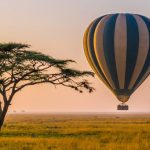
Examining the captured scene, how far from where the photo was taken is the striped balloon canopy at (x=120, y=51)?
68938 mm

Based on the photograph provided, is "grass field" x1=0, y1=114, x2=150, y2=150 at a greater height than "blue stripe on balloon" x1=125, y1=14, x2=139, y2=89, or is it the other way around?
"blue stripe on balloon" x1=125, y1=14, x2=139, y2=89

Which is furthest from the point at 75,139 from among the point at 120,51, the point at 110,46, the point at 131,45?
the point at 120,51

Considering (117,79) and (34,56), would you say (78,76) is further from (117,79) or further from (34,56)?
(117,79)

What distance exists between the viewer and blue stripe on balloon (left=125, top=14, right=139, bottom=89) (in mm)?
70000

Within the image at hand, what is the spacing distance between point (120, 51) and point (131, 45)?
74.3 inches

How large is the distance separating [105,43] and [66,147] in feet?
145

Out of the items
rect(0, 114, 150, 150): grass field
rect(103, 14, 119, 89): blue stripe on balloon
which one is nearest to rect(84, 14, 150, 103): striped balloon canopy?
rect(103, 14, 119, 89): blue stripe on balloon

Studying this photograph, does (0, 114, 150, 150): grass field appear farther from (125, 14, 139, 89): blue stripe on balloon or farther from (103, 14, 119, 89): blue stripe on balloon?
(125, 14, 139, 89): blue stripe on balloon

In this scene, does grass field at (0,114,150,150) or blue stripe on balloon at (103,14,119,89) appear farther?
blue stripe on balloon at (103,14,119,89)

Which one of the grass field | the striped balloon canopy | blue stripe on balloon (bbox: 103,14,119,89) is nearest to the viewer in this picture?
the grass field

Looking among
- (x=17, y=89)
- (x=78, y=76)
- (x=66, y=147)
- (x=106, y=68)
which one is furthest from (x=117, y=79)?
(x=66, y=147)

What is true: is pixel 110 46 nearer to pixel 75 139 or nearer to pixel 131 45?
pixel 131 45

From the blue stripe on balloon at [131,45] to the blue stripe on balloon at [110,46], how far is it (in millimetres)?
1822

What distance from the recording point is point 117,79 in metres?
70.8
